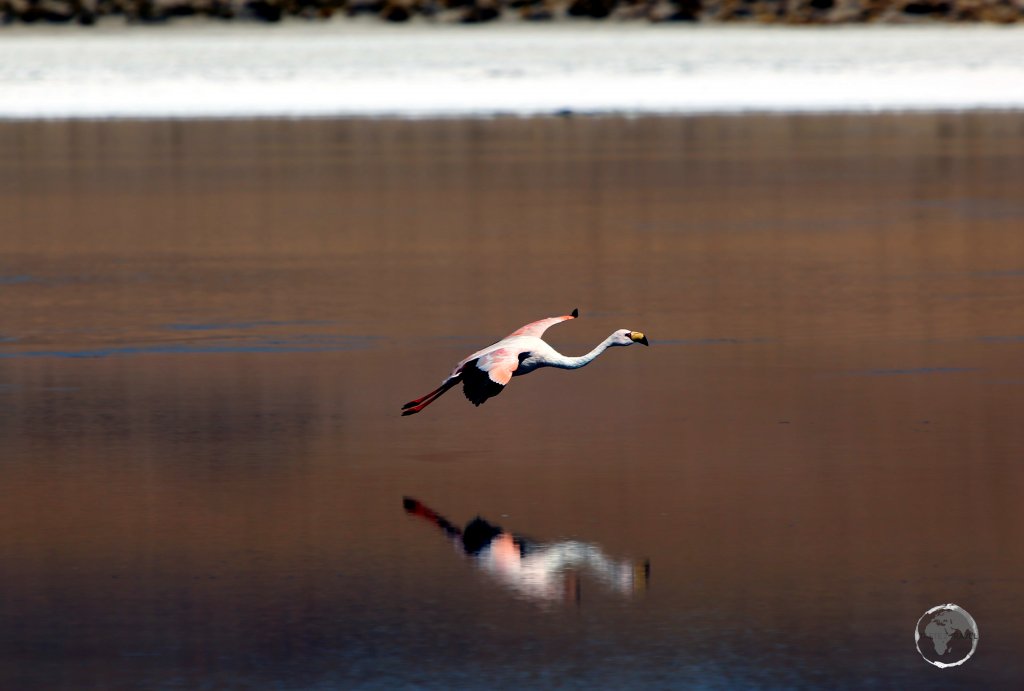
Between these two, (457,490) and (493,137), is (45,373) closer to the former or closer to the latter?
(457,490)

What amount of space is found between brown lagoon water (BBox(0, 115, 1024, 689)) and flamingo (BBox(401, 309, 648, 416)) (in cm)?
25

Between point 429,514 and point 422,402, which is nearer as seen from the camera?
point 429,514

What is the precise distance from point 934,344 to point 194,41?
3089 centimetres

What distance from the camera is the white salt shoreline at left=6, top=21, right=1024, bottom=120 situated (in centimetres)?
3259

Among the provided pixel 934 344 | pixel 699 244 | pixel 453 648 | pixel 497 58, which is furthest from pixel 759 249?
pixel 497 58

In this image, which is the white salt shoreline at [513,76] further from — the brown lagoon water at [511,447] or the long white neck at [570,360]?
the long white neck at [570,360]

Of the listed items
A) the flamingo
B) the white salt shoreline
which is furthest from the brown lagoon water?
the white salt shoreline

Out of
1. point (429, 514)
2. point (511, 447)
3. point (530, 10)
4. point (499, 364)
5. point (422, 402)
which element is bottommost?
point (429, 514)

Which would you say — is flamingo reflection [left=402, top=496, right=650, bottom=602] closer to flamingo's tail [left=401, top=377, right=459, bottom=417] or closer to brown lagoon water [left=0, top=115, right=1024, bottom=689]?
brown lagoon water [left=0, top=115, right=1024, bottom=689]

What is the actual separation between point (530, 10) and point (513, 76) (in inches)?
436

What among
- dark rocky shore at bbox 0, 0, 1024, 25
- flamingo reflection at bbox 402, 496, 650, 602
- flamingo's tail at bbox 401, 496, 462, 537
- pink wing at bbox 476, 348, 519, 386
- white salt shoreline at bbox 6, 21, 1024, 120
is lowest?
flamingo reflection at bbox 402, 496, 650, 602

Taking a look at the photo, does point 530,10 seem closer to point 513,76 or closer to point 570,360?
point 513,76

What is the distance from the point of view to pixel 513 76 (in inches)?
1346

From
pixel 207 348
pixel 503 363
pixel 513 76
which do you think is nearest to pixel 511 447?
pixel 503 363
